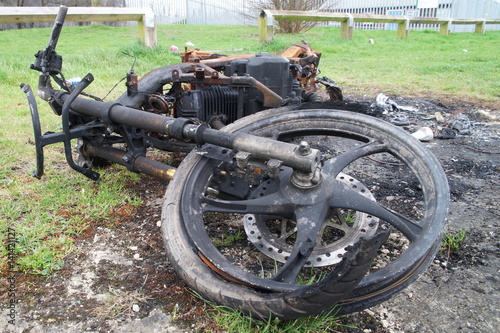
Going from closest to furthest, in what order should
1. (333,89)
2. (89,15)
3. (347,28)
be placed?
(333,89)
(89,15)
(347,28)

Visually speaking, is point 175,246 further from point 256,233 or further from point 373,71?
point 373,71

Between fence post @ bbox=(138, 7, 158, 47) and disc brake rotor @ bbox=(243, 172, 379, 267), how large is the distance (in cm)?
746

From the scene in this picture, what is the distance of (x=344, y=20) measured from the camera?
518 inches

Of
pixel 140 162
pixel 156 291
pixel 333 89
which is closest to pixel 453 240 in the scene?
pixel 156 291

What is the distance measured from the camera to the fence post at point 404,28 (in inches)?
569

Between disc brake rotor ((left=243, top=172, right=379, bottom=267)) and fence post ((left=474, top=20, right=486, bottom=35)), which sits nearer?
disc brake rotor ((left=243, top=172, right=379, bottom=267))

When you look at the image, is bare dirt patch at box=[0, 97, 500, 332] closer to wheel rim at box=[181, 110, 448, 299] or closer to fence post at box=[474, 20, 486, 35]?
wheel rim at box=[181, 110, 448, 299]

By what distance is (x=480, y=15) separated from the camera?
24.2 metres

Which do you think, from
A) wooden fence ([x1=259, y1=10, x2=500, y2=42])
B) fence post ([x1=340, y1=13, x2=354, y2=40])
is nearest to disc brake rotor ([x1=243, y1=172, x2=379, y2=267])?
wooden fence ([x1=259, y1=10, x2=500, y2=42])

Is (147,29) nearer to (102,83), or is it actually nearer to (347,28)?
(102,83)

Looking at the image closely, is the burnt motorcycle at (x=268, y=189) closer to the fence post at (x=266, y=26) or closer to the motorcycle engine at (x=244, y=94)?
the motorcycle engine at (x=244, y=94)

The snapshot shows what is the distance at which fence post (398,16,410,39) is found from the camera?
14.4m

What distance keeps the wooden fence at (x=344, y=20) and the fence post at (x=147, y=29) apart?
3.41 meters

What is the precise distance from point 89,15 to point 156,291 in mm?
7367
